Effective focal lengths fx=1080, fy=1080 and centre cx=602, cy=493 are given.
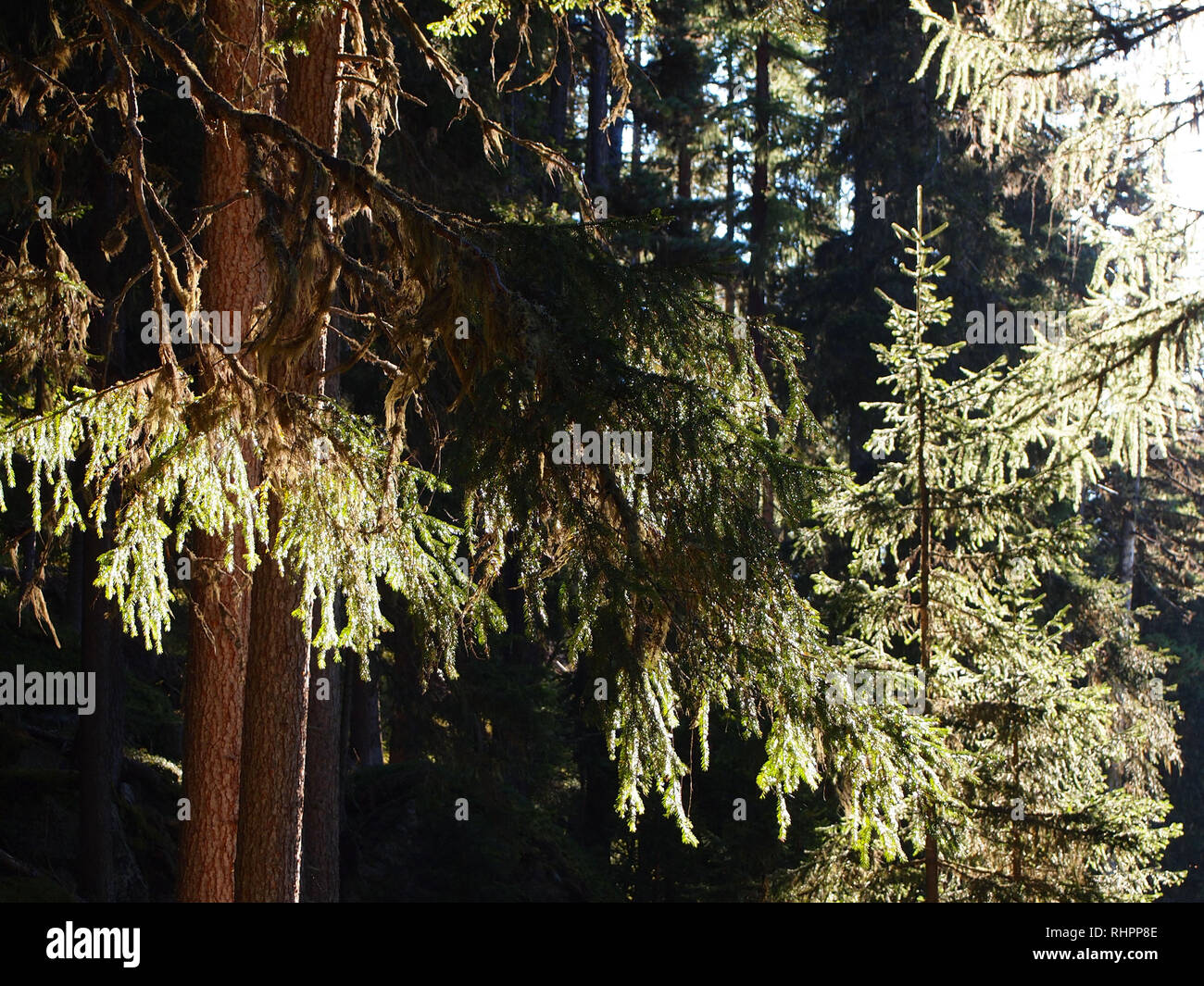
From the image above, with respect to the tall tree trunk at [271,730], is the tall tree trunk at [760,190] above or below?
above

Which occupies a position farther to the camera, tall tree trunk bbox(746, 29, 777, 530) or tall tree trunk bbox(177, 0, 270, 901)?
tall tree trunk bbox(746, 29, 777, 530)

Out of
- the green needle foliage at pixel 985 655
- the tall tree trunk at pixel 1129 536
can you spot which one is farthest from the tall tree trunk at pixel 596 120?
the tall tree trunk at pixel 1129 536

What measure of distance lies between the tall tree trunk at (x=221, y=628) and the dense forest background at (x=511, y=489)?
0.02 metres

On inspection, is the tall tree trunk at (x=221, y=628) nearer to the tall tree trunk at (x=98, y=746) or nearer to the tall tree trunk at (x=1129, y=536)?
the tall tree trunk at (x=98, y=746)

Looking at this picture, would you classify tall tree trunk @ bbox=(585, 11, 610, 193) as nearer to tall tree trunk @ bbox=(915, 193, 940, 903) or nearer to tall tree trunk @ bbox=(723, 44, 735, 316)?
tall tree trunk @ bbox=(723, 44, 735, 316)

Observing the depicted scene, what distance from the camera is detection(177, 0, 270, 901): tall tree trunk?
5.60 m

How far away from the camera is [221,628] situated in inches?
221
